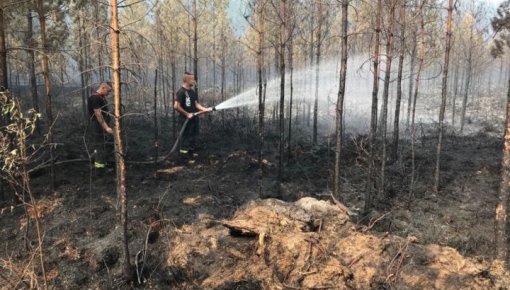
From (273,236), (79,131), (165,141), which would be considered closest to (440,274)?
(273,236)

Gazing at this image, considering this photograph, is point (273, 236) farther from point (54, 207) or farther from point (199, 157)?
point (199, 157)

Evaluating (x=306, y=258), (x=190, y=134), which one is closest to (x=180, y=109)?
(x=190, y=134)

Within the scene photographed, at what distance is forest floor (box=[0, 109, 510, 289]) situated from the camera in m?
4.19

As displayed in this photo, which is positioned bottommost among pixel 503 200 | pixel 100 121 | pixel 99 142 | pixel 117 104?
pixel 503 200

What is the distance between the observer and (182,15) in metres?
28.0

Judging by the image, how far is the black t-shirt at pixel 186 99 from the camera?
10.0 metres

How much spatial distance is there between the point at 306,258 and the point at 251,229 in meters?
0.84

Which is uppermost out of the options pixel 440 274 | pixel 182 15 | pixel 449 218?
pixel 182 15

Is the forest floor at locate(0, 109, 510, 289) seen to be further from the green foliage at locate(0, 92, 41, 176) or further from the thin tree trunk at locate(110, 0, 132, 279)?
the green foliage at locate(0, 92, 41, 176)

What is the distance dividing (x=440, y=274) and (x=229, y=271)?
2334mm

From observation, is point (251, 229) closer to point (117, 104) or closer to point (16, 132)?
point (117, 104)

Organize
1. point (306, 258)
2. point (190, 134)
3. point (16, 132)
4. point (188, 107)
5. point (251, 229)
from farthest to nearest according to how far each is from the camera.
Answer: point (190, 134)
point (188, 107)
point (251, 229)
point (306, 258)
point (16, 132)

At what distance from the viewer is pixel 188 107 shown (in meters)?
10.2

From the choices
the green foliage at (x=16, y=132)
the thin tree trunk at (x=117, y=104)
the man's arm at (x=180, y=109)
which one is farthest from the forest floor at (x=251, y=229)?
the man's arm at (x=180, y=109)
